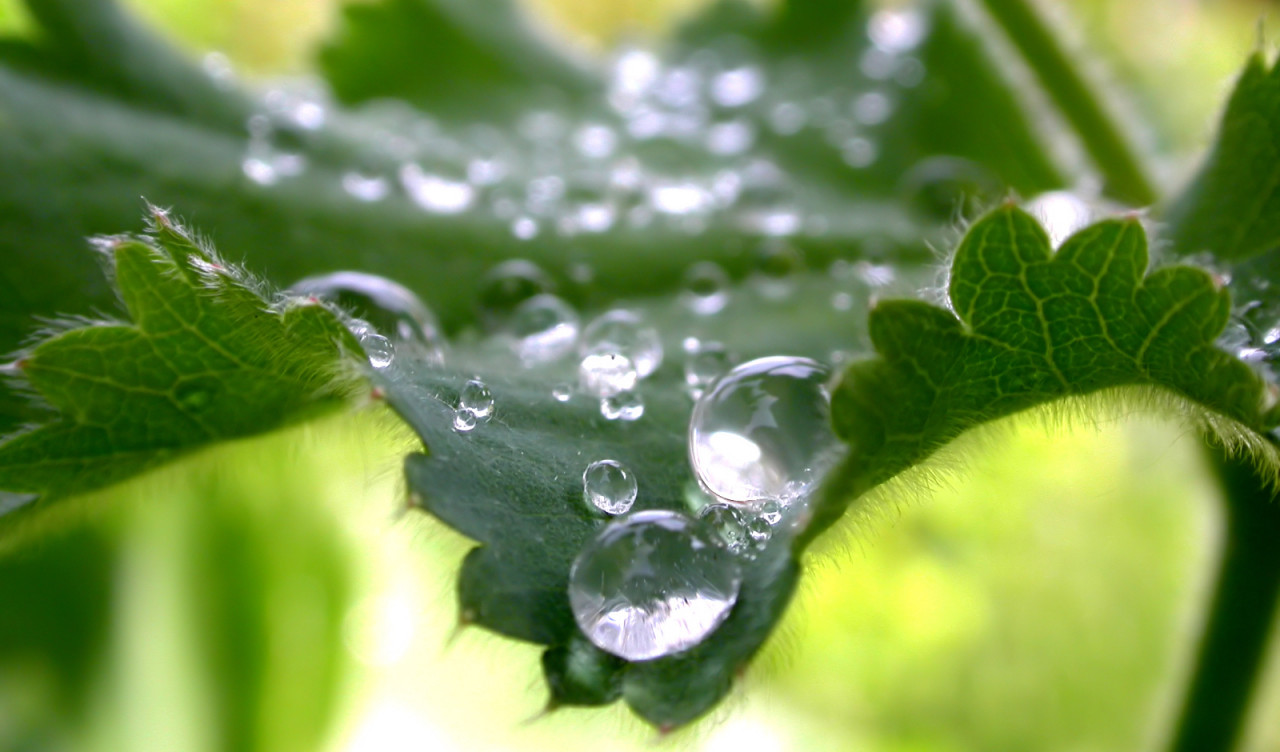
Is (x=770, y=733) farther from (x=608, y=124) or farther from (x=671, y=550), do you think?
(x=671, y=550)

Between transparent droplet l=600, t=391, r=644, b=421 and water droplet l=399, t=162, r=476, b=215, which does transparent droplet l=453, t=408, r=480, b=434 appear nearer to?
transparent droplet l=600, t=391, r=644, b=421

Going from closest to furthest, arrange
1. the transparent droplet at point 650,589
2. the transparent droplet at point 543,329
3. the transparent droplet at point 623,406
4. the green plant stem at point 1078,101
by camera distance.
A: 1. the transparent droplet at point 650,589
2. the transparent droplet at point 623,406
3. the transparent droplet at point 543,329
4. the green plant stem at point 1078,101

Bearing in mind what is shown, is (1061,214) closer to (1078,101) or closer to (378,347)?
(1078,101)

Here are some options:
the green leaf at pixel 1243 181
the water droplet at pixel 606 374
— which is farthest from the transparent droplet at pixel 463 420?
the green leaf at pixel 1243 181

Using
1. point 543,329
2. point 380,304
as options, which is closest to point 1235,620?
point 543,329

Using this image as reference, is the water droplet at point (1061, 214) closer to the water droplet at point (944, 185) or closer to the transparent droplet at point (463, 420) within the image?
the water droplet at point (944, 185)

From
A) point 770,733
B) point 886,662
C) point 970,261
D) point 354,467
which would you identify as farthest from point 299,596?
point 970,261
